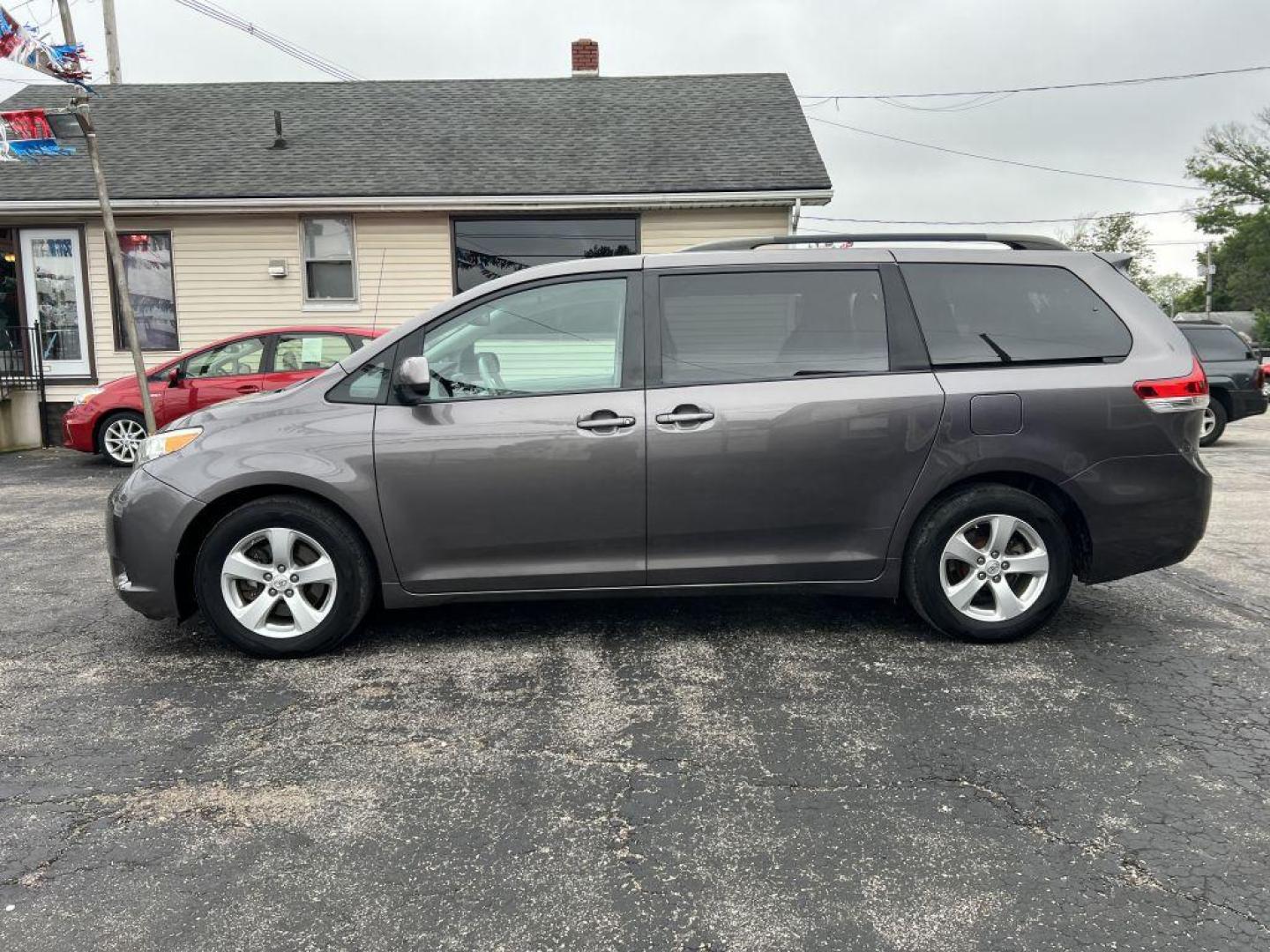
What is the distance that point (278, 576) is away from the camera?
4062mm

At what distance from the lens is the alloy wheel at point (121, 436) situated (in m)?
10.6

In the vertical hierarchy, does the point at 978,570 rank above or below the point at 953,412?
below

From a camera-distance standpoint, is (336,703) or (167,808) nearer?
(167,808)

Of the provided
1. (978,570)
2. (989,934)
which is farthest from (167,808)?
(978,570)

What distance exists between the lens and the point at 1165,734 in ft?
10.9

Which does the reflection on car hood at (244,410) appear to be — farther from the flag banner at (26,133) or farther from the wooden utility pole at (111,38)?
the wooden utility pole at (111,38)

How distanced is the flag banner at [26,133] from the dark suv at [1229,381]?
43.8 ft

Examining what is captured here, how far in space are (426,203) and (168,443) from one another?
8.95 meters

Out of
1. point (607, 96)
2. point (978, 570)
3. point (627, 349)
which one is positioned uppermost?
point (607, 96)

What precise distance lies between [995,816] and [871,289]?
94.4 inches

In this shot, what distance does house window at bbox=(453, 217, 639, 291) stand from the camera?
12.9 m

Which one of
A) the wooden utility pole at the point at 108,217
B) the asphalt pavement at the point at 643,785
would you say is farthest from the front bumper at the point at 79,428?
the asphalt pavement at the point at 643,785

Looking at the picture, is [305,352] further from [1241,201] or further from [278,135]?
[1241,201]

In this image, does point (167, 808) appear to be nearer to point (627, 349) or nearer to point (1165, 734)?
point (627, 349)
